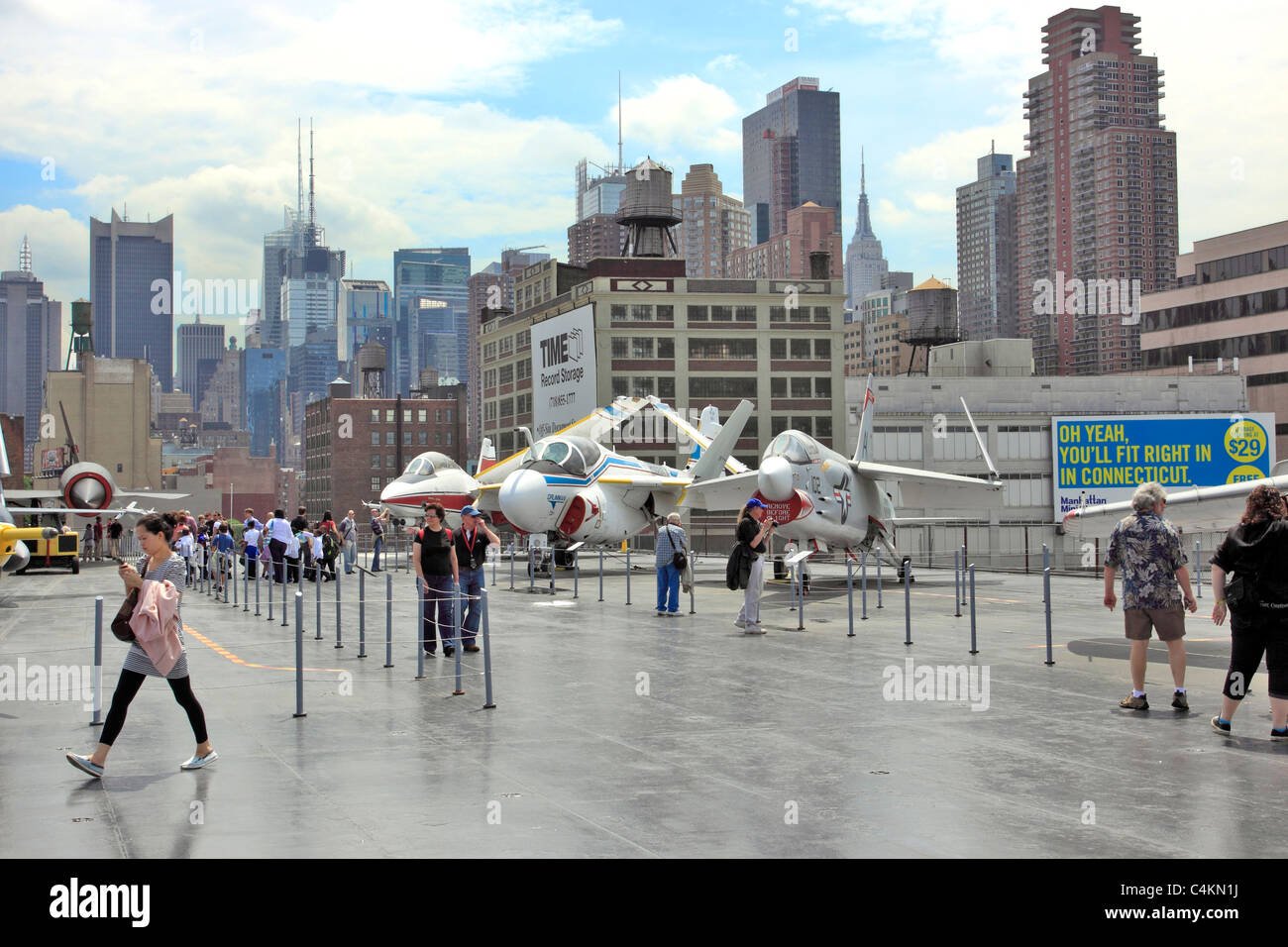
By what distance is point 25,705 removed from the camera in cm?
1135

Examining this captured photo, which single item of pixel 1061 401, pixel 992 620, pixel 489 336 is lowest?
pixel 992 620

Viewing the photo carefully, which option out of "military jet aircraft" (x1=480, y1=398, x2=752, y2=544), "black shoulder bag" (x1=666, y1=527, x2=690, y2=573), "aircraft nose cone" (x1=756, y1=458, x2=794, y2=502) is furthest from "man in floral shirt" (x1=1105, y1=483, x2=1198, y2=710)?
"military jet aircraft" (x1=480, y1=398, x2=752, y2=544)

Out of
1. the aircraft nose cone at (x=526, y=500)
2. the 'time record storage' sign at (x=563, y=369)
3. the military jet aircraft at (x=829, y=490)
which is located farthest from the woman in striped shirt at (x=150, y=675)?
the 'time record storage' sign at (x=563, y=369)

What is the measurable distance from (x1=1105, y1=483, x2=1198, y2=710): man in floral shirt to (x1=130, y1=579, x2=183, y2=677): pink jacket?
8.03 metres

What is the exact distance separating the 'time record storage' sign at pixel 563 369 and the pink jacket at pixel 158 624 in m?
80.7

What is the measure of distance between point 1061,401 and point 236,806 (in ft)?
278

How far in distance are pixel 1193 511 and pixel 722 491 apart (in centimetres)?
1463

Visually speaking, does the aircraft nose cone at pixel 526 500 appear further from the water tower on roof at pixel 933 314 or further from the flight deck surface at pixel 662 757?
the water tower on roof at pixel 933 314

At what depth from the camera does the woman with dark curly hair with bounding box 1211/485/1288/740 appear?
9.00m

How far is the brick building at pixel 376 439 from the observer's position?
144750 mm

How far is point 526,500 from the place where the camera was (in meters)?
28.2
